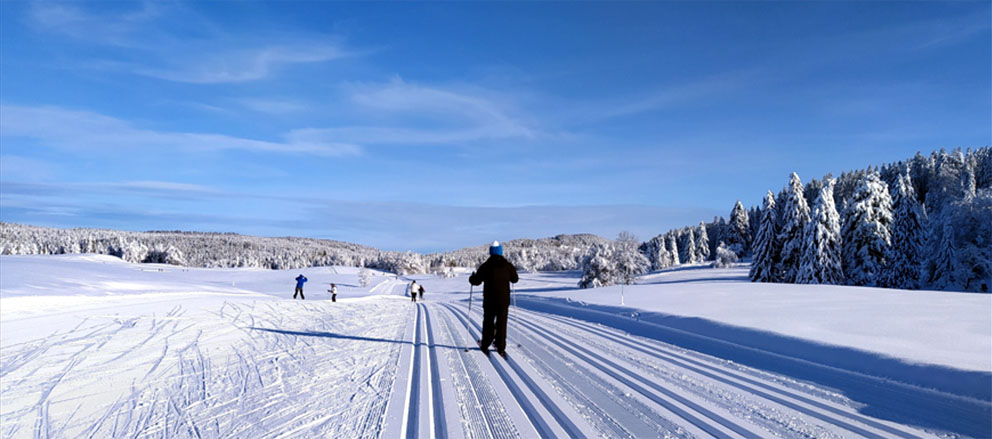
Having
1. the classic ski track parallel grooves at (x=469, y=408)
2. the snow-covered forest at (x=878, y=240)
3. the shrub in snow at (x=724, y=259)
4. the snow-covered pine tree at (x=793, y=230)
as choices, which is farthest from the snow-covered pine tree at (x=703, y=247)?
the classic ski track parallel grooves at (x=469, y=408)

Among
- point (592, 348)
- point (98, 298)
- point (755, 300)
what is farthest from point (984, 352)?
point (98, 298)

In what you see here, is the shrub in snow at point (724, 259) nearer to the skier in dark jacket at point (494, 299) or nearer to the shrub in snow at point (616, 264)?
the shrub in snow at point (616, 264)

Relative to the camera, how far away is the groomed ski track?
4.42 metres

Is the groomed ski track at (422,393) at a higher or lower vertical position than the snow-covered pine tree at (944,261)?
lower

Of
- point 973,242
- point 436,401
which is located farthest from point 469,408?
point 973,242

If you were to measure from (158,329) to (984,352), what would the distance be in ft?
54.4

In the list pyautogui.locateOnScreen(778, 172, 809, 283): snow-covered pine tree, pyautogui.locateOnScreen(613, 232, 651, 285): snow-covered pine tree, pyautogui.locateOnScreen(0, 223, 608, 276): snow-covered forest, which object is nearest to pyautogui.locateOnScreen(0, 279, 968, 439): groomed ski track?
pyautogui.locateOnScreen(613, 232, 651, 285): snow-covered pine tree

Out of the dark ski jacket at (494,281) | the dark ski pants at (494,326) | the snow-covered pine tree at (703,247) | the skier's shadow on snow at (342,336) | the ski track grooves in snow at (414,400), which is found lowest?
the skier's shadow on snow at (342,336)

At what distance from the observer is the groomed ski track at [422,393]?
4.42 metres

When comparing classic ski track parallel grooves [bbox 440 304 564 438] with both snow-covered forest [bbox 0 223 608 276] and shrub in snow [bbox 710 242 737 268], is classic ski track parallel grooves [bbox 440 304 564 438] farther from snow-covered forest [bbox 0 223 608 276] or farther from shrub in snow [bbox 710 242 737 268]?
snow-covered forest [bbox 0 223 608 276]

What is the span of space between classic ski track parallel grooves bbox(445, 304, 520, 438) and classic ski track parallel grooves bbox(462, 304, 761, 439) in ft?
5.58

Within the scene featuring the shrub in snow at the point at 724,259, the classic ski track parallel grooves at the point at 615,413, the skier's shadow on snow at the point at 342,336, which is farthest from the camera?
the shrub in snow at the point at 724,259

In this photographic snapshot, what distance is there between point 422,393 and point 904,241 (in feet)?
142

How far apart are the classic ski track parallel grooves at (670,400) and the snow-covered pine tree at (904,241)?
1449 inches
